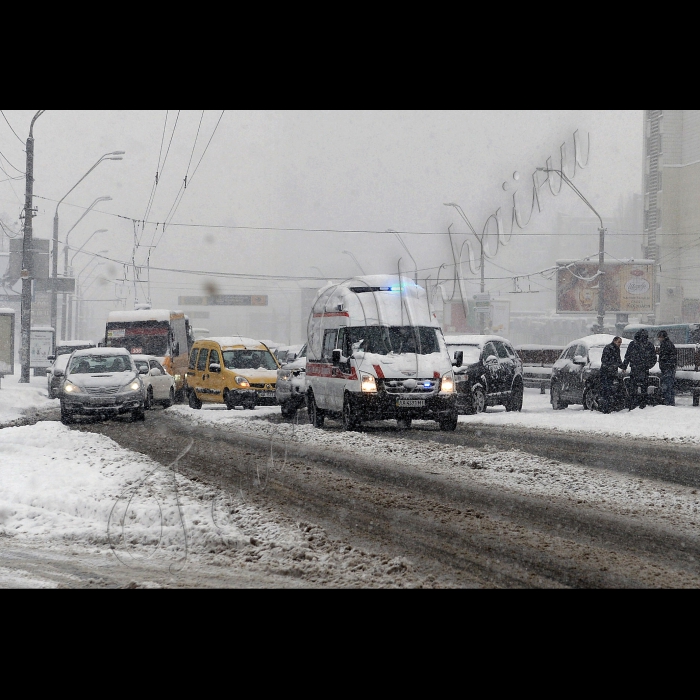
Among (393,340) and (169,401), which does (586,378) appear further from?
(169,401)

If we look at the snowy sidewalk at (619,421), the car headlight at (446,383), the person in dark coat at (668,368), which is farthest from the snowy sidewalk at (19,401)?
the person in dark coat at (668,368)

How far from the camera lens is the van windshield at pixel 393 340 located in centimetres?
1816

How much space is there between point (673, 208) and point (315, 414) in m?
61.9

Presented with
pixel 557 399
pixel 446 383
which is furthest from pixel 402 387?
pixel 557 399

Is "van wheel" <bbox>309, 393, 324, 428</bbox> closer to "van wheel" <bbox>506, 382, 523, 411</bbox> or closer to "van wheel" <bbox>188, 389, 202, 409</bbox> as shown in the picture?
"van wheel" <bbox>506, 382, 523, 411</bbox>

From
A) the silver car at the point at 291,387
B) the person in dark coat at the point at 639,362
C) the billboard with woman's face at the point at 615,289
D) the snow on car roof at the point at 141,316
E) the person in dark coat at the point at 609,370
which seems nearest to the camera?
the person in dark coat at the point at 609,370

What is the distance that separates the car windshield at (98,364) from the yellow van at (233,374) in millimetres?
2500

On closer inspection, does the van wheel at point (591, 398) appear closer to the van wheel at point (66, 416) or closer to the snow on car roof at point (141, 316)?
the van wheel at point (66, 416)

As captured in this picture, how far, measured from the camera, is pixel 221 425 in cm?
2020

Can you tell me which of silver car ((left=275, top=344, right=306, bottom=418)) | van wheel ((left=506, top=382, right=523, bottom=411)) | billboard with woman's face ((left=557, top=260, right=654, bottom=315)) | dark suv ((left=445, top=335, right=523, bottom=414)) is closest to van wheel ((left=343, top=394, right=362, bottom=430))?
silver car ((left=275, top=344, right=306, bottom=418))
